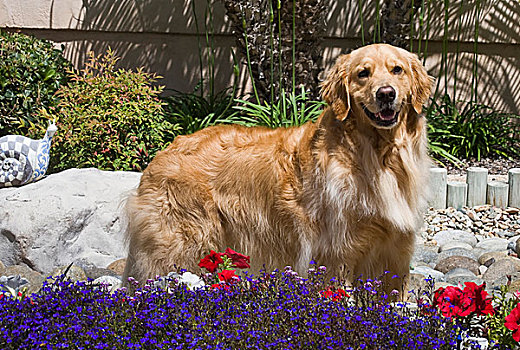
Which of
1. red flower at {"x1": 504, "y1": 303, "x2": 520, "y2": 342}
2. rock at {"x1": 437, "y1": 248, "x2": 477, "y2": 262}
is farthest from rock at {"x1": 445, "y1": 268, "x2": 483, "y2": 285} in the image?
red flower at {"x1": 504, "y1": 303, "x2": 520, "y2": 342}

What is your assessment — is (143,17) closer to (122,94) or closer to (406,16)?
(122,94)

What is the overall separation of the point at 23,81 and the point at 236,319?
5035 millimetres

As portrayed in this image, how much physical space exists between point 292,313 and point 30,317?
3.22ft

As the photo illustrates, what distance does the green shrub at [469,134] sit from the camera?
23.4 feet

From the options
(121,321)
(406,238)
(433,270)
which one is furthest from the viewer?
(433,270)

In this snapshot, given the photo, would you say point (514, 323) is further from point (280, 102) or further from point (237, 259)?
point (280, 102)

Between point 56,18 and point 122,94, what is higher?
point 56,18

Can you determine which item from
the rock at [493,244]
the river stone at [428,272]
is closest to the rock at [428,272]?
the river stone at [428,272]

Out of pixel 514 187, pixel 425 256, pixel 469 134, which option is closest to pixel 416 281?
pixel 425 256

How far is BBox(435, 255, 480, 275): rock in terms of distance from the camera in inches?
174

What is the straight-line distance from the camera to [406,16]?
23.3 feet

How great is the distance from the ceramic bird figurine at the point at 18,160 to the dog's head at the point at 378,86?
293 centimetres

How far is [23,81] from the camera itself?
254 inches

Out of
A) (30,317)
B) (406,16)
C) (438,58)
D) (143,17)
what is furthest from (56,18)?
(30,317)
